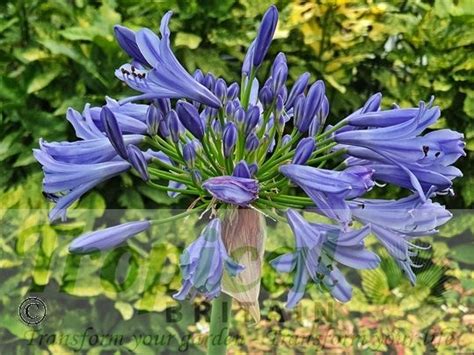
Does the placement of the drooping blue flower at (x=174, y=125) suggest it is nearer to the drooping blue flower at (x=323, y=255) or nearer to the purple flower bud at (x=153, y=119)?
the purple flower bud at (x=153, y=119)

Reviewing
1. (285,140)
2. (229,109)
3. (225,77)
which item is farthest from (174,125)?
(225,77)

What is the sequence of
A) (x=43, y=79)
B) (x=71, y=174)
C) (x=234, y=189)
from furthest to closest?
(x=43, y=79) → (x=71, y=174) → (x=234, y=189)

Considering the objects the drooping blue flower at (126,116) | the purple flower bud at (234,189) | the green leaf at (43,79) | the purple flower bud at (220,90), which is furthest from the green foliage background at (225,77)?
the purple flower bud at (234,189)

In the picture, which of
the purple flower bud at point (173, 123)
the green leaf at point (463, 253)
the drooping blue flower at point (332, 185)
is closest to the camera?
the drooping blue flower at point (332, 185)

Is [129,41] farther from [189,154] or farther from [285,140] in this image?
[285,140]

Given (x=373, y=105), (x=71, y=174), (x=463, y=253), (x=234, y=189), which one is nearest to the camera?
(x=234, y=189)

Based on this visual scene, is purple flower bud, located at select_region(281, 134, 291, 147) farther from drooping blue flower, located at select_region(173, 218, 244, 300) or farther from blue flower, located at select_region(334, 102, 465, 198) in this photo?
drooping blue flower, located at select_region(173, 218, 244, 300)

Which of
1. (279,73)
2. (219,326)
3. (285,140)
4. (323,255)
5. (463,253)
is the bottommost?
(463,253)
